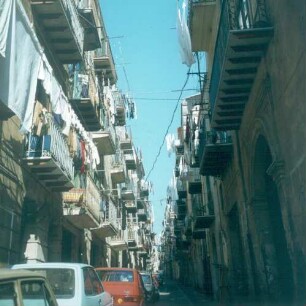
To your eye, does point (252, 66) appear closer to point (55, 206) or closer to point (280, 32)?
point (280, 32)

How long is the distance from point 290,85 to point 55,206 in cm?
808

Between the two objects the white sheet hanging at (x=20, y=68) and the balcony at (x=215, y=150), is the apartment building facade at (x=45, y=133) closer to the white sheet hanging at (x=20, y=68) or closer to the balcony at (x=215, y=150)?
the white sheet hanging at (x=20, y=68)

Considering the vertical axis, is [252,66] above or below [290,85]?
above

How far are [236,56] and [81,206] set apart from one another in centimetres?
716

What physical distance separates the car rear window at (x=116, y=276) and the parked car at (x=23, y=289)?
7.51m

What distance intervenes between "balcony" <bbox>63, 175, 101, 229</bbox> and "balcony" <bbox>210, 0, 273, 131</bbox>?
16.0ft

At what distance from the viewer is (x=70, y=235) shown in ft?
51.2

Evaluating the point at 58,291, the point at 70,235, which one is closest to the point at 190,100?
the point at 70,235

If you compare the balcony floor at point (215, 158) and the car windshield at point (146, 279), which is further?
the car windshield at point (146, 279)

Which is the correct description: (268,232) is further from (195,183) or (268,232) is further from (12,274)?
(195,183)

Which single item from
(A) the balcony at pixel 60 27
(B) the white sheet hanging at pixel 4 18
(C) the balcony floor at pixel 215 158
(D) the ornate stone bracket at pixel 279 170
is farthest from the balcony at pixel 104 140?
(B) the white sheet hanging at pixel 4 18

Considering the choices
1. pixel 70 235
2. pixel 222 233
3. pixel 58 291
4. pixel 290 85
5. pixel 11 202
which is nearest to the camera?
pixel 58 291

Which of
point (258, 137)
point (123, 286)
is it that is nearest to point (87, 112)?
point (123, 286)

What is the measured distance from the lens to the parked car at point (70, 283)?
585cm
